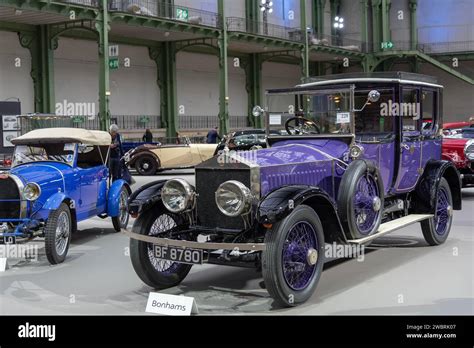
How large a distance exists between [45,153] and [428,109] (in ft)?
19.8

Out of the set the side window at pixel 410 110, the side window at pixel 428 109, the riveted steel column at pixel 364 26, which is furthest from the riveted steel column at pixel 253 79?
the side window at pixel 410 110

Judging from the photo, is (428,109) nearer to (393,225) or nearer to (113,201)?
(393,225)

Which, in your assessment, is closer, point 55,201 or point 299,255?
point 299,255

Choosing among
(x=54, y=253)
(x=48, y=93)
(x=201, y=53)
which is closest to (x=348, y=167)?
(x=54, y=253)

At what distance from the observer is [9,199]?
353 inches

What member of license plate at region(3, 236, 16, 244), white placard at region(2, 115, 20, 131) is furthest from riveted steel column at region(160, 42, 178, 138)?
license plate at region(3, 236, 16, 244)

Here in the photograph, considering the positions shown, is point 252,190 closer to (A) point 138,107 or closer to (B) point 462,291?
(B) point 462,291

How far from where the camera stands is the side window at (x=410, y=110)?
8844 millimetres

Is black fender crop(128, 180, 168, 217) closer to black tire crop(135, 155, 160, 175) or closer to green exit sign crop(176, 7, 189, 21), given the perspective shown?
black tire crop(135, 155, 160, 175)

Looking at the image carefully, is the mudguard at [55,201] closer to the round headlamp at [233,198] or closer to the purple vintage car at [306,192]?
the purple vintage car at [306,192]

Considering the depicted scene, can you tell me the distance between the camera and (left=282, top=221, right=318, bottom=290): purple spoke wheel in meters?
6.29

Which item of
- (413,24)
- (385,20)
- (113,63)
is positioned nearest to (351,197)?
(113,63)

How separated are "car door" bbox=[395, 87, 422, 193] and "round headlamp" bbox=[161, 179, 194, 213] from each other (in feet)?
11.1

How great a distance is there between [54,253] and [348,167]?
4.10m
